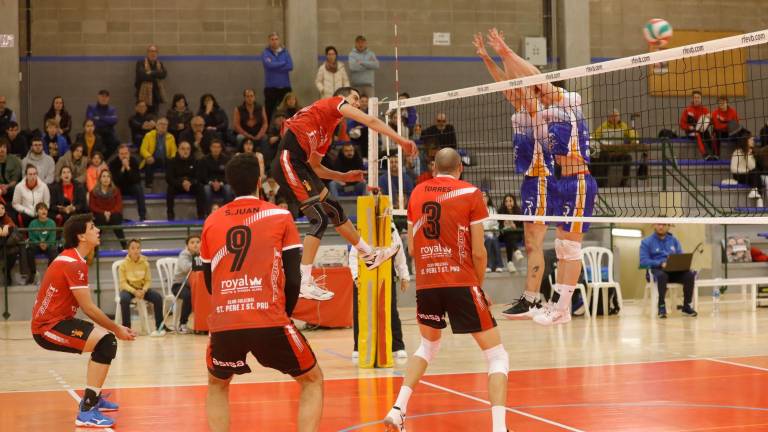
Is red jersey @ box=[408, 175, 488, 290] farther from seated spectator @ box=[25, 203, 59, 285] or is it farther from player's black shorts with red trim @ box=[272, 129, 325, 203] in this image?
seated spectator @ box=[25, 203, 59, 285]

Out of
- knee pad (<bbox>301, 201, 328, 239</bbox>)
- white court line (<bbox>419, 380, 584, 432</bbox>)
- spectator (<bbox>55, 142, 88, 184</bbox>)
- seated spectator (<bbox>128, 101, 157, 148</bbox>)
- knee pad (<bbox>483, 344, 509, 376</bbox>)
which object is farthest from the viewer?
seated spectator (<bbox>128, 101, 157, 148</bbox>)

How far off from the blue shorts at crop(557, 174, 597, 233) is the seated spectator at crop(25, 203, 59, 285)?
1053cm

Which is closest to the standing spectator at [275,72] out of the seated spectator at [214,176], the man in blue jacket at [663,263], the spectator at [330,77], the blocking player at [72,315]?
the spectator at [330,77]

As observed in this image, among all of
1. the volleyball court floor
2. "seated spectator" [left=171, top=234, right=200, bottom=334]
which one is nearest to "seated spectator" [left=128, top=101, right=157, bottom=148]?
"seated spectator" [left=171, top=234, right=200, bottom=334]

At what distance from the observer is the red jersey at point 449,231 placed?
769 centimetres

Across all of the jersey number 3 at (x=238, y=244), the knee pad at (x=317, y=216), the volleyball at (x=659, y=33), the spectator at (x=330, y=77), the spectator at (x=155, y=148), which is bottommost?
the jersey number 3 at (x=238, y=244)

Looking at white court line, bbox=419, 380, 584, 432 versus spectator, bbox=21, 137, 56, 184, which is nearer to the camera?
white court line, bbox=419, 380, 584, 432

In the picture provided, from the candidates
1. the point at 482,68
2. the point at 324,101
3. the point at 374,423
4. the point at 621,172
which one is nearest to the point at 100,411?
the point at 374,423

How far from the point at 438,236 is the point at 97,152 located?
11718 millimetres

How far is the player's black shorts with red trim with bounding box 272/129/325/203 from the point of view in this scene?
29.7ft

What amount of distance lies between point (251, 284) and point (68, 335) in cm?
371

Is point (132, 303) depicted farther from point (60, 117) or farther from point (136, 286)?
point (60, 117)

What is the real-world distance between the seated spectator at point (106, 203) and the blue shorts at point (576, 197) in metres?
10.5

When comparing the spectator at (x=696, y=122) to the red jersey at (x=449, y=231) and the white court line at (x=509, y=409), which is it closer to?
the white court line at (x=509, y=409)
